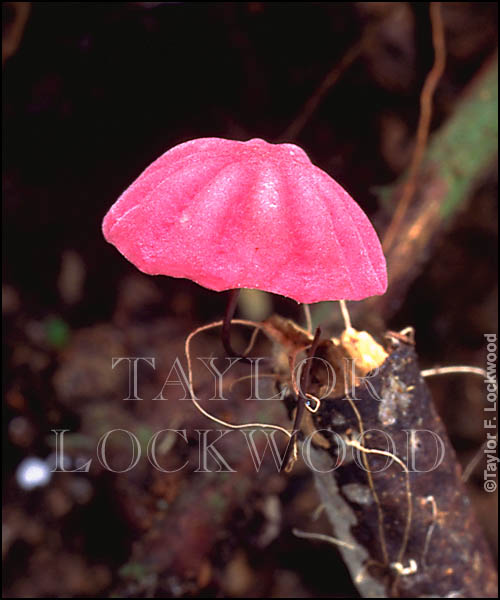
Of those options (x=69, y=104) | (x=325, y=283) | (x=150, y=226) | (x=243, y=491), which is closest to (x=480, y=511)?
(x=243, y=491)

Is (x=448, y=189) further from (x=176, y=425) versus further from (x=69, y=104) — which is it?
(x=69, y=104)

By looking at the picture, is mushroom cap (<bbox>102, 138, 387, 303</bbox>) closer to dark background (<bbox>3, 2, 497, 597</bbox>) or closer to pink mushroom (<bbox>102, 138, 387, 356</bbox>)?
pink mushroom (<bbox>102, 138, 387, 356</bbox>)

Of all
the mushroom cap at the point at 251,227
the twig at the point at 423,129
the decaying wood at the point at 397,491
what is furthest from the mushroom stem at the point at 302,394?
the twig at the point at 423,129

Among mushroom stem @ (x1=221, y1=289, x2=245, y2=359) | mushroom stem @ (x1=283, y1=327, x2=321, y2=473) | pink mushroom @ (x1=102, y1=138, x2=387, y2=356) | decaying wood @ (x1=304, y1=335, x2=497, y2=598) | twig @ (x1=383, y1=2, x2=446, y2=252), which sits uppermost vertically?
twig @ (x1=383, y1=2, x2=446, y2=252)

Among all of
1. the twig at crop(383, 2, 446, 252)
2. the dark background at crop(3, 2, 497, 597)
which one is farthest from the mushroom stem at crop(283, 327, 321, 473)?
the twig at crop(383, 2, 446, 252)

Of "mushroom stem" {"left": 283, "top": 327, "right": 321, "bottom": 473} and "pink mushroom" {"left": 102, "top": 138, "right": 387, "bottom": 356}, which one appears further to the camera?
"mushroom stem" {"left": 283, "top": 327, "right": 321, "bottom": 473}

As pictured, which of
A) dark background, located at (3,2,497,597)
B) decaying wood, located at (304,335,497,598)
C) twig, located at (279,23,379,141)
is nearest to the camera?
decaying wood, located at (304,335,497,598)

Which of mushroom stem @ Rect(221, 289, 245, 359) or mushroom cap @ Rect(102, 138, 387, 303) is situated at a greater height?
mushroom cap @ Rect(102, 138, 387, 303)

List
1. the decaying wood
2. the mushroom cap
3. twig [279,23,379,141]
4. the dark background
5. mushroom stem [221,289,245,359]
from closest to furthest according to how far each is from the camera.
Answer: the mushroom cap, mushroom stem [221,289,245,359], the decaying wood, the dark background, twig [279,23,379,141]
